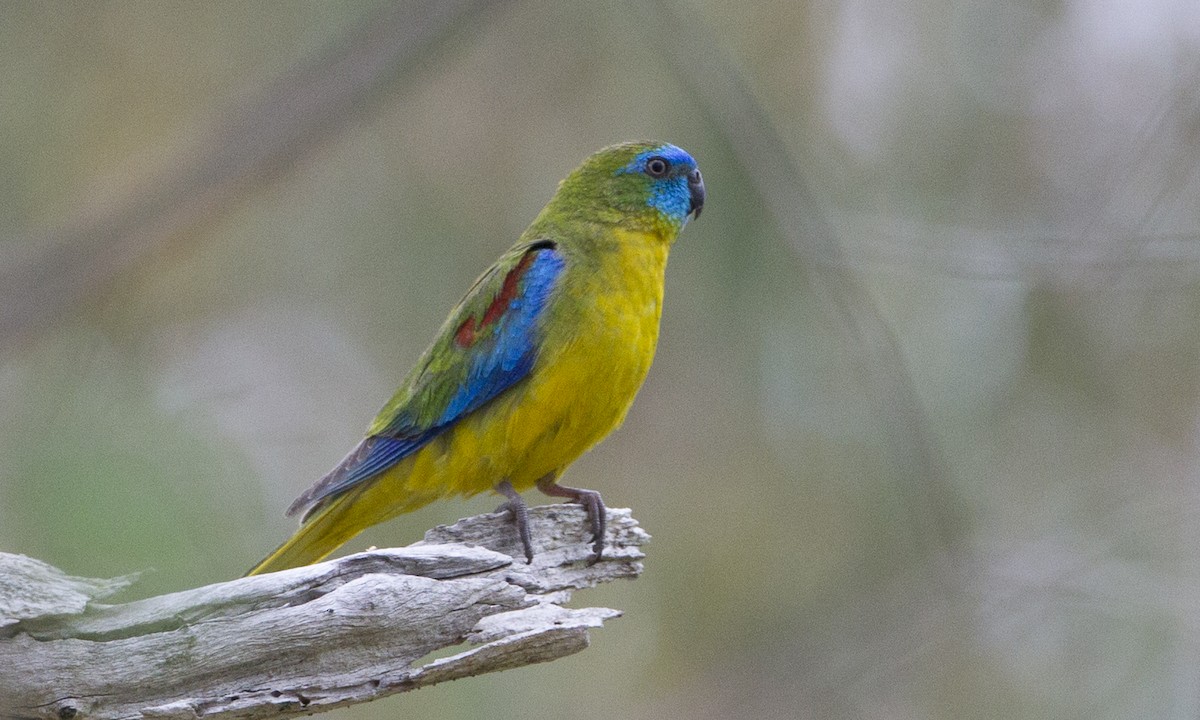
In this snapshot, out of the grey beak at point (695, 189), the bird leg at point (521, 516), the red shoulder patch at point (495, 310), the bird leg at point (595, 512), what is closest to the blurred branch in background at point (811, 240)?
the grey beak at point (695, 189)

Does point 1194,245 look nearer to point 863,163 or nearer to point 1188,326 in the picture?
point 1188,326

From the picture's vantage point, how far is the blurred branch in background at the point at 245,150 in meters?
3.58

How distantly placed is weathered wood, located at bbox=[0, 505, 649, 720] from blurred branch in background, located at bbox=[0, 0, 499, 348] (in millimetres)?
805

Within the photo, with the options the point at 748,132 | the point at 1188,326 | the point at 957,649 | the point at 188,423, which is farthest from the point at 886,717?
the point at 188,423

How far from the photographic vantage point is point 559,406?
464cm

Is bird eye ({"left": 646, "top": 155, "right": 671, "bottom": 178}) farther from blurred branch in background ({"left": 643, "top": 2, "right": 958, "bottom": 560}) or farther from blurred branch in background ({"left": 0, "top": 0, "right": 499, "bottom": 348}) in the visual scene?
blurred branch in background ({"left": 0, "top": 0, "right": 499, "bottom": 348})

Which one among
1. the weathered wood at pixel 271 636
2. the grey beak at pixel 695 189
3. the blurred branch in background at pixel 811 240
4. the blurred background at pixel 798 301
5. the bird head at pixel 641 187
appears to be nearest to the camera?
the weathered wood at pixel 271 636

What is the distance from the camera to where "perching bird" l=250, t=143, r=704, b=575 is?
467 centimetres

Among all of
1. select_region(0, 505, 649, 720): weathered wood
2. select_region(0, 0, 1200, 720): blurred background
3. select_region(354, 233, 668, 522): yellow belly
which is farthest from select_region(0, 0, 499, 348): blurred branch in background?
select_region(0, 0, 1200, 720): blurred background

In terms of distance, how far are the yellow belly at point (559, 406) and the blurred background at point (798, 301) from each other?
4.54 feet

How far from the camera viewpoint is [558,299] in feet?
15.8

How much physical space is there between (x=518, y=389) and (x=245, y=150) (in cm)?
130

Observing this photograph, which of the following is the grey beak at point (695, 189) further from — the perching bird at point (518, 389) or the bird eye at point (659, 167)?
the perching bird at point (518, 389)

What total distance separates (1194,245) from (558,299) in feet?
12.8
